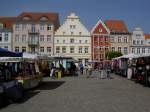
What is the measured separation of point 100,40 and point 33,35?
632 inches

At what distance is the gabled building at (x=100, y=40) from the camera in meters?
85.1

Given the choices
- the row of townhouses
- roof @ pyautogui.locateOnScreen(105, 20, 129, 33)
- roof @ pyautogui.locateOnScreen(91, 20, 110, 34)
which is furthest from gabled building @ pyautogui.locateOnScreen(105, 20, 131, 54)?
roof @ pyautogui.locateOnScreen(91, 20, 110, 34)

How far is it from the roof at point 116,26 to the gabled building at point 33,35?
15.7 meters

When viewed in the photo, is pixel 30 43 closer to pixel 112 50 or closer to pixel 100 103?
pixel 112 50

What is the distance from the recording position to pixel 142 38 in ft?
284

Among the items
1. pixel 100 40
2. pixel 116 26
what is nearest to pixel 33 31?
pixel 100 40

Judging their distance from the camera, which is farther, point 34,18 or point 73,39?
point 34,18

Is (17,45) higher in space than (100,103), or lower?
higher

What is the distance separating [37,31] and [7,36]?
7001 millimetres

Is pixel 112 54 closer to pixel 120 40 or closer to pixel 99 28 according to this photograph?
pixel 120 40

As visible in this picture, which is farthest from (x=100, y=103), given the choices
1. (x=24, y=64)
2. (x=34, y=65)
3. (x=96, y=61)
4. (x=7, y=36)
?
(x=7, y=36)

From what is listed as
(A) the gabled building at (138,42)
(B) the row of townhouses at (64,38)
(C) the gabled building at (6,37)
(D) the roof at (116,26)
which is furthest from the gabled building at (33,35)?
(A) the gabled building at (138,42)

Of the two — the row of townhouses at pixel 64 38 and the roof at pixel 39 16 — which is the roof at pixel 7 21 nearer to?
the row of townhouses at pixel 64 38

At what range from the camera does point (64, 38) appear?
272 ft
